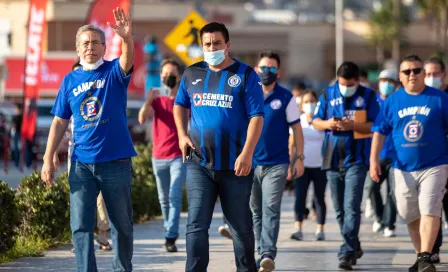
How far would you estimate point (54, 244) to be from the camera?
12.3 m

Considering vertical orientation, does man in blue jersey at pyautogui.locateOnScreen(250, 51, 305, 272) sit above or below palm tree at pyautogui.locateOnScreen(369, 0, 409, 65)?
below

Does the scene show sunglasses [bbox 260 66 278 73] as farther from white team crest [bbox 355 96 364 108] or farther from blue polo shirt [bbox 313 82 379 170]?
white team crest [bbox 355 96 364 108]

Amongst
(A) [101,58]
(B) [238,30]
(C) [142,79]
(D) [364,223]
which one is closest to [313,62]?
(B) [238,30]

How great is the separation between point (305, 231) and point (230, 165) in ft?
21.8

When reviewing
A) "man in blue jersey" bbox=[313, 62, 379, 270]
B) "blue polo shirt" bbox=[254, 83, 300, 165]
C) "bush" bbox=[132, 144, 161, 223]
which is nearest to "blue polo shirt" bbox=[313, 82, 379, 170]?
"man in blue jersey" bbox=[313, 62, 379, 270]

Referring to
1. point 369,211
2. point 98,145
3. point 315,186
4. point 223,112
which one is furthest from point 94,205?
point 369,211

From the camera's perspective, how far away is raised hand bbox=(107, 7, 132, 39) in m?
8.34

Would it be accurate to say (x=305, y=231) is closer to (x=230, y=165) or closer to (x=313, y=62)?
(x=230, y=165)

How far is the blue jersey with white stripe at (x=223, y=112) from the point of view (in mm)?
8438

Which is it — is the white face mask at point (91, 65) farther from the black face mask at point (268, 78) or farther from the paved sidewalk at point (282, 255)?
the black face mask at point (268, 78)

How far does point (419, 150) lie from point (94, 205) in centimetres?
340

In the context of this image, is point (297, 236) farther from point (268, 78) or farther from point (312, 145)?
point (268, 78)

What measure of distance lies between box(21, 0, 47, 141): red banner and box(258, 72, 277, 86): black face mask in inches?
494

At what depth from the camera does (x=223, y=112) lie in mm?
8438
